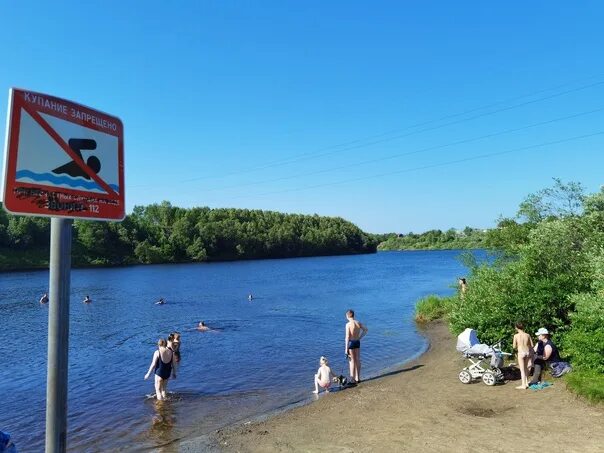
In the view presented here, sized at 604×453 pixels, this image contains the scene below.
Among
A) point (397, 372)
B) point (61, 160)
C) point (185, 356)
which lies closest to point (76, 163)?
point (61, 160)

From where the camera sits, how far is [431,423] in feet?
35.6

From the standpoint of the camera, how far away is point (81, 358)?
22484mm

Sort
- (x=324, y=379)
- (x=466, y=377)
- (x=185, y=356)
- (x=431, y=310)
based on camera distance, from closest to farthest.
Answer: (x=466, y=377) < (x=324, y=379) < (x=185, y=356) < (x=431, y=310)

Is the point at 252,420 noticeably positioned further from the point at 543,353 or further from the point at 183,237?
the point at 183,237

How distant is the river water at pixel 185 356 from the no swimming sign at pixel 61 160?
10182 mm

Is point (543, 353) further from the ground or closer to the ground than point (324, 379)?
further from the ground

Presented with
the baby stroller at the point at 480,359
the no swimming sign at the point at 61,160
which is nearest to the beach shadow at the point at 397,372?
the baby stroller at the point at 480,359

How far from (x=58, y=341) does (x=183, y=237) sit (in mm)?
124552

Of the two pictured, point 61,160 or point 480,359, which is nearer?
point 61,160

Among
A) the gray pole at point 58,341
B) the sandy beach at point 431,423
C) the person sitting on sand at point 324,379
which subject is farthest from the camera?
Answer: the person sitting on sand at point 324,379

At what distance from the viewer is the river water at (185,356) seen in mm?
13531

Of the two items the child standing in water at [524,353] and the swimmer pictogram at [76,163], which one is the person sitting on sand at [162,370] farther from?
the swimmer pictogram at [76,163]

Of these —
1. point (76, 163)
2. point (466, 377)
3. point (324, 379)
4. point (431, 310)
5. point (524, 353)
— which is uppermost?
point (76, 163)

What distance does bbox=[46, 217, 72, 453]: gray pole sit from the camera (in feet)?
8.79
